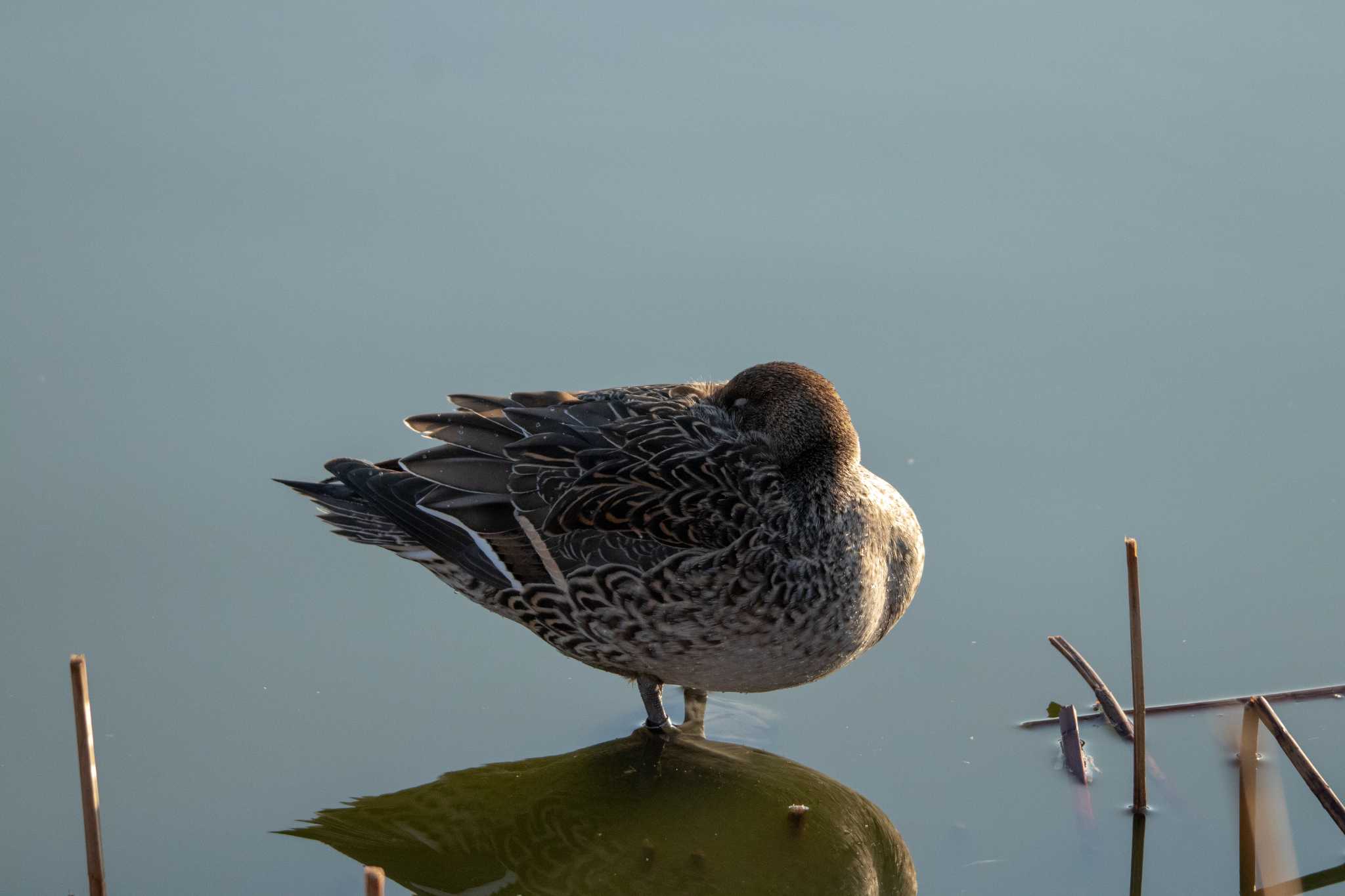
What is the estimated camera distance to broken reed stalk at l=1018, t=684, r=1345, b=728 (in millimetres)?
4305

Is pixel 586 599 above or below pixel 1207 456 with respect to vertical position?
below

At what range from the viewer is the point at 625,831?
419 cm

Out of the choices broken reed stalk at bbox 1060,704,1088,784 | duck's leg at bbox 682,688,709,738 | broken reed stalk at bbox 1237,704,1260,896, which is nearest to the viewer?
broken reed stalk at bbox 1237,704,1260,896

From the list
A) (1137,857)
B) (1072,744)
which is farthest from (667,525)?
(1137,857)

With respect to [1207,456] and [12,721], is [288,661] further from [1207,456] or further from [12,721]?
[1207,456]

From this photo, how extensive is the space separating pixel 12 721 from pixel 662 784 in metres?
1.86

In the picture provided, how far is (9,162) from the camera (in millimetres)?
6426

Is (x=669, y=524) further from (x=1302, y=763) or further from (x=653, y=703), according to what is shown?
(x=1302, y=763)

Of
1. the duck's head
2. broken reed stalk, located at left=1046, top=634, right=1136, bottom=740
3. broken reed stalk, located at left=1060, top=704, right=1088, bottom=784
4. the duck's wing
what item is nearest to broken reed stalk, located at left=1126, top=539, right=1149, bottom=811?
broken reed stalk, located at left=1060, top=704, right=1088, bottom=784

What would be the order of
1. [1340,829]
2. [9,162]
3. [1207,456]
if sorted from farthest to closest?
[9,162]
[1207,456]
[1340,829]

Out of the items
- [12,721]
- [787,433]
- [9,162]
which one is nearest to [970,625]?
[787,433]

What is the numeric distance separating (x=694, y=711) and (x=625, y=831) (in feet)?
2.27

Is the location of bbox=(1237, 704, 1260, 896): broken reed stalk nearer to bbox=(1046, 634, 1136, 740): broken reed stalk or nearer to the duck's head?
bbox=(1046, 634, 1136, 740): broken reed stalk

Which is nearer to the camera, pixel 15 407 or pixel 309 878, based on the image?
pixel 309 878
